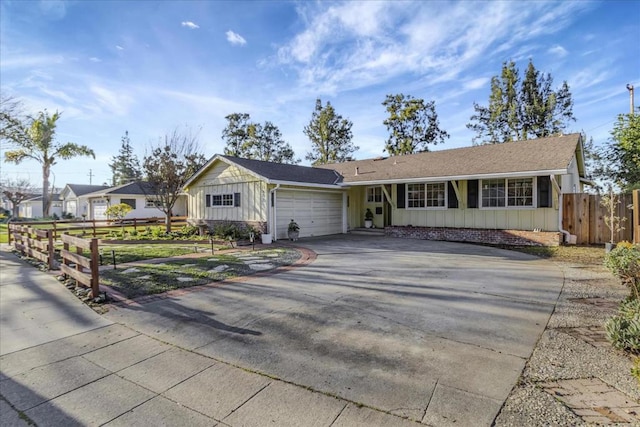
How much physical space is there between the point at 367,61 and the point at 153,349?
14.8 meters

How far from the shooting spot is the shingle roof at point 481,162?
1148cm

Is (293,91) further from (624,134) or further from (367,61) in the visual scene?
(624,134)

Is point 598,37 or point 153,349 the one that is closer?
point 153,349

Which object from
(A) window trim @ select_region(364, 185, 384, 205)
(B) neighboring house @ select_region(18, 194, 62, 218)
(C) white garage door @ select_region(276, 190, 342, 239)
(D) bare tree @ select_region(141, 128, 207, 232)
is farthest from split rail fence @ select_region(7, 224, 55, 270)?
(B) neighboring house @ select_region(18, 194, 62, 218)

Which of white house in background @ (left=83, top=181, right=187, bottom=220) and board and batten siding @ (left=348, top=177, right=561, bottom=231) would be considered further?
white house in background @ (left=83, top=181, right=187, bottom=220)

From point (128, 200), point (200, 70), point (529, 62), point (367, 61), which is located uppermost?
point (529, 62)

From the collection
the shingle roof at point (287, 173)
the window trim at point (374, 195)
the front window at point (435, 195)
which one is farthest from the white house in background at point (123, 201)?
the front window at point (435, 195)

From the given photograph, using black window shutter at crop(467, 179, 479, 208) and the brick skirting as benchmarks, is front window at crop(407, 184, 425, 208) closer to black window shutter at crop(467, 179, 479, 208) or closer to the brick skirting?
the brick skirting

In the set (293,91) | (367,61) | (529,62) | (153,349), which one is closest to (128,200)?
(293,91)

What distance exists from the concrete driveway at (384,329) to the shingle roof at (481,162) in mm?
5499

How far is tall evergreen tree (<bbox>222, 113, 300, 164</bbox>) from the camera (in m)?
35.5

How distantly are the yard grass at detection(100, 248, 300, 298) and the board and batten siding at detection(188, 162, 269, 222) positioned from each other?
13.6 feet

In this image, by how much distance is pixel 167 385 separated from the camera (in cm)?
286

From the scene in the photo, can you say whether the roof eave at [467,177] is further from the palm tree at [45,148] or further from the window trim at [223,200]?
the palm tree at [45,148]
